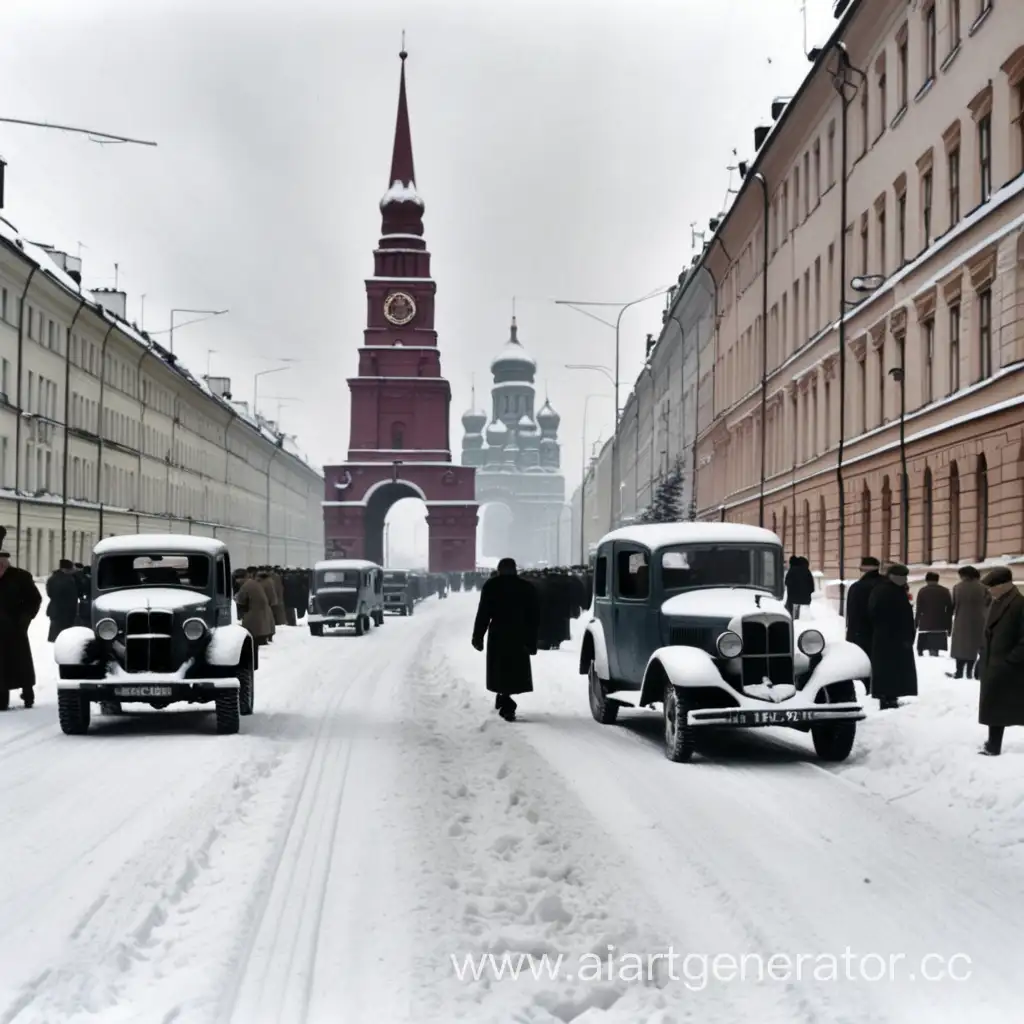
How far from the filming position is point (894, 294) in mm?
35406

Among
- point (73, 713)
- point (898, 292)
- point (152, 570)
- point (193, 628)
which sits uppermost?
point (898, 292)

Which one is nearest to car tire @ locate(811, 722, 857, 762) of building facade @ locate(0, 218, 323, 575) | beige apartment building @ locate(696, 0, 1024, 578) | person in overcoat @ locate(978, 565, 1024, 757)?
person in overcoat @ locate(978, 565, 1024, 757)

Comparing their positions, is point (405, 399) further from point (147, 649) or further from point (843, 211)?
point (147, 649)

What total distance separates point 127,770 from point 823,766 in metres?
5.67

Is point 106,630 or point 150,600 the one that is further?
point 150,600

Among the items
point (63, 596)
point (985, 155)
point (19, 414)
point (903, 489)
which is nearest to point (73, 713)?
point (63, 596)

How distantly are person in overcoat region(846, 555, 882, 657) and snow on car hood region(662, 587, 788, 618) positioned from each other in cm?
335

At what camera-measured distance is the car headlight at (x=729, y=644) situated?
13070mm

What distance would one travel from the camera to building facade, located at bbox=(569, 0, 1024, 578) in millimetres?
27109

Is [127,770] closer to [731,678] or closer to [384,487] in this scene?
[731,678]

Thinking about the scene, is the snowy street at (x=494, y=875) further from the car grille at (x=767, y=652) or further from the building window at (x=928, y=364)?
the building window at (x=928, y=364)

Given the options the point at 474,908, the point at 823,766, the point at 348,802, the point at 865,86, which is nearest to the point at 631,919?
the point at 474,908

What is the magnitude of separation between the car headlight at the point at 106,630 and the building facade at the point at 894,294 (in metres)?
16.0

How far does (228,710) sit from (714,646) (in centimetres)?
482
